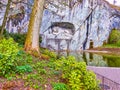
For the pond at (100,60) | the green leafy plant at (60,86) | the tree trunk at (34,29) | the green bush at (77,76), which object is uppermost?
the tree trunk at (34,29)

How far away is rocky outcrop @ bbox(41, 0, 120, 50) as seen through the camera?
31031 mm

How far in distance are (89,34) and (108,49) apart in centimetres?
324

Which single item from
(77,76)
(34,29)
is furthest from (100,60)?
(77,76)

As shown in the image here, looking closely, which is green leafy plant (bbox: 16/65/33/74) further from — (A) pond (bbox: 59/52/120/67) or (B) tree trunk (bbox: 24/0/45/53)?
(A) pond (bbox: 59/52/120/67)

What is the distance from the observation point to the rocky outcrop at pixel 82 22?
1222 inches

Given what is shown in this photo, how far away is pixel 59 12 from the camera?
3088 cm

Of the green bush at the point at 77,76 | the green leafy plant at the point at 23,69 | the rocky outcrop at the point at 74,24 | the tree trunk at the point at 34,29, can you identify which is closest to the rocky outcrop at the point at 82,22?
the rocky outcrop at the point at 74,24

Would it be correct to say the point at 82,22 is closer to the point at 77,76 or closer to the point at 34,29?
the point at 34,29

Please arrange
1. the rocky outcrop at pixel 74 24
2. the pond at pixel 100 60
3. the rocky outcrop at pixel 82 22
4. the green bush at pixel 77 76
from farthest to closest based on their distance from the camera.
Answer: the rocky outcrop at pixel 82 22
the rocky outcrop at pixel 74 24
the pond at pixel 100 60
the green bush at pixel 77 76

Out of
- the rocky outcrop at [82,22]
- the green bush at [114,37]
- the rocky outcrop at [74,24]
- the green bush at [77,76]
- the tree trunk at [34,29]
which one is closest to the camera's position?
the green bush at [77,76]

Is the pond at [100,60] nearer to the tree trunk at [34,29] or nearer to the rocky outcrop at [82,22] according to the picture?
the tree trunk at [34,29]

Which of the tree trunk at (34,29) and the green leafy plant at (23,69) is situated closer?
the green leafy plant at (23,69)

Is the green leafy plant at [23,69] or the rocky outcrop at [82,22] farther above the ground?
the rocky outcrop at [82,22]

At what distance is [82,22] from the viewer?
106ft
